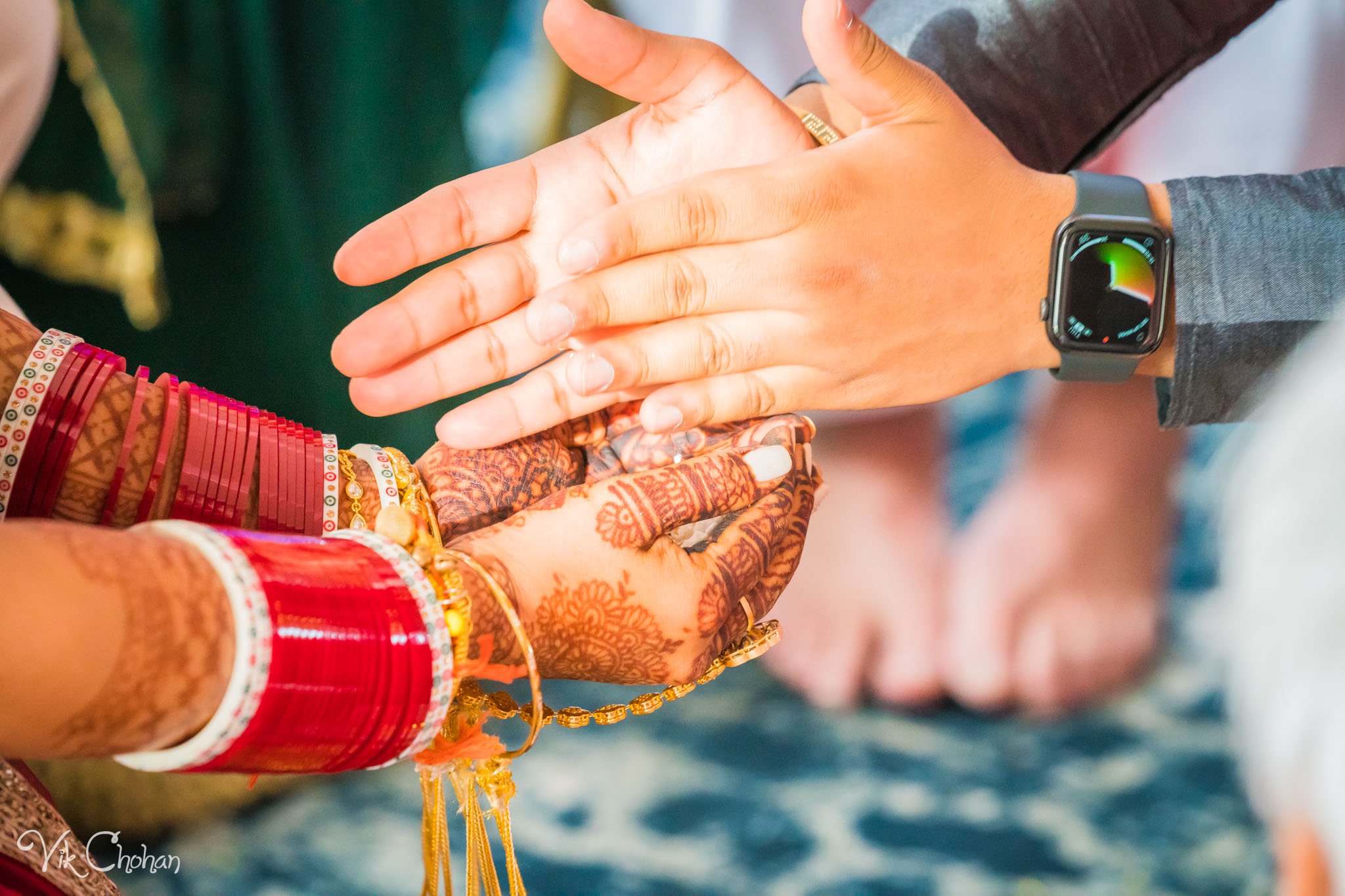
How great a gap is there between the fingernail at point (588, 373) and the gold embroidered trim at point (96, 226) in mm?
726

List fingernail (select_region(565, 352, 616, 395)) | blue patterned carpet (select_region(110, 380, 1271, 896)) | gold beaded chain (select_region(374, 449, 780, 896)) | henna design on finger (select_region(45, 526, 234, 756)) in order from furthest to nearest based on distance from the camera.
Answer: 1. blue patterned carpet (select_region(110, 380, 1271, 896))
2. fingernail (select_region(565, 352, 616, 395))
3. gold beaded chain (select_region(374, 449, 780, 896))
4. henna design on finger (select_region(45, 526, 234, 756))

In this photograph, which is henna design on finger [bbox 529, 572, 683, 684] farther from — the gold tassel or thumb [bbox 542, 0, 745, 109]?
thumb [bbox 542, 0, 745, 109]

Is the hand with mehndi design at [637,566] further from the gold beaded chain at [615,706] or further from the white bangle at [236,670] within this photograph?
the white bangle at [236,670]

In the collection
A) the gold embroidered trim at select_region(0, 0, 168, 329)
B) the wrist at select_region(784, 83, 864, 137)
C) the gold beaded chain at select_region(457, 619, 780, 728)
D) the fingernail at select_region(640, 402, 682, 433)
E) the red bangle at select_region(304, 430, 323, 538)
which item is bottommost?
the gold beaded chain at select_region(457, 619, 780, 728)

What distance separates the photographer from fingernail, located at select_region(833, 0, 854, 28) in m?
0.74

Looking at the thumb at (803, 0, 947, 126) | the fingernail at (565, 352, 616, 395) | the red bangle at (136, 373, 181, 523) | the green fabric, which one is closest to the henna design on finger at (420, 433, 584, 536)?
the fingernail at (565, 352, 616, 395)

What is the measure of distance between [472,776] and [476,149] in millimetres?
911

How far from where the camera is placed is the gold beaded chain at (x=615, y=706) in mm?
678

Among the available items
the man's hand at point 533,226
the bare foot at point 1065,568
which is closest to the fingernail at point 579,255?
the man's hand at point 533,226

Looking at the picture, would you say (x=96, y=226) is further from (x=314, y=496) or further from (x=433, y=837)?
(x=433, y=837)

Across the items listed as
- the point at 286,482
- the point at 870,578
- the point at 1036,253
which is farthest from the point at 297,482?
the point at 870,578

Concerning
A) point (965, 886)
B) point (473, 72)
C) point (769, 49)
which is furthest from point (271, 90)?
point (965, 886)

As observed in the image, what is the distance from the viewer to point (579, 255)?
775 mm

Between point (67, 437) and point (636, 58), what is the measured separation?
532mm
